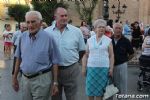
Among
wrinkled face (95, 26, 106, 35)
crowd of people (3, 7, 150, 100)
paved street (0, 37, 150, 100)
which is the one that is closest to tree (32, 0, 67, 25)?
paved street (0, 37, 150, 100)

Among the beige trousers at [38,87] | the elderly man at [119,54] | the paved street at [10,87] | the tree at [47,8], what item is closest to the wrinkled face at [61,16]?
the beige trousers at [38,87]

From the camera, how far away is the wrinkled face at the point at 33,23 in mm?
6586

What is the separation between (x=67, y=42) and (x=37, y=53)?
1165 mm

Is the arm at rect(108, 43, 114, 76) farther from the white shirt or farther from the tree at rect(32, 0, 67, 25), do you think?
the tree at rect(32, 0, 67, 25)

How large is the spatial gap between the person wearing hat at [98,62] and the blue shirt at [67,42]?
1.66 feet

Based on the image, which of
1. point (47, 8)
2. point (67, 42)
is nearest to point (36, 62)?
point (67, 42)

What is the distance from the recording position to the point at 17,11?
5803cm

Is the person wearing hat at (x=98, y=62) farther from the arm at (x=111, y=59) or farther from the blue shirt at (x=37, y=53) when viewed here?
the blue shirt at (x=37, y=53)

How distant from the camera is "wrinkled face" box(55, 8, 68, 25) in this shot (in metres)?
7.50

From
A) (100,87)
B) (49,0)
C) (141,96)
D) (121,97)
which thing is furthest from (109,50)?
(49,0)

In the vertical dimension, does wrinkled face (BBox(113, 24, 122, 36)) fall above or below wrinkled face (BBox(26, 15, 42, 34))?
below

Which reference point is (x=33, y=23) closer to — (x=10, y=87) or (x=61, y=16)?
(x=61, y=16)

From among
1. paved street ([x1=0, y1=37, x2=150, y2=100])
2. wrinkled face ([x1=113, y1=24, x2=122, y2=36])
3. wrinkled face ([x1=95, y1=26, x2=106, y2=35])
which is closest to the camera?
wrinkled face ([x1=95, y1=26, x2=106, y2=35])

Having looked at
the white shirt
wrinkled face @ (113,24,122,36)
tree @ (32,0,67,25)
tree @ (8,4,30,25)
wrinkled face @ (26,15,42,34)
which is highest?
wrinkled face @ (26,15,42,34)
